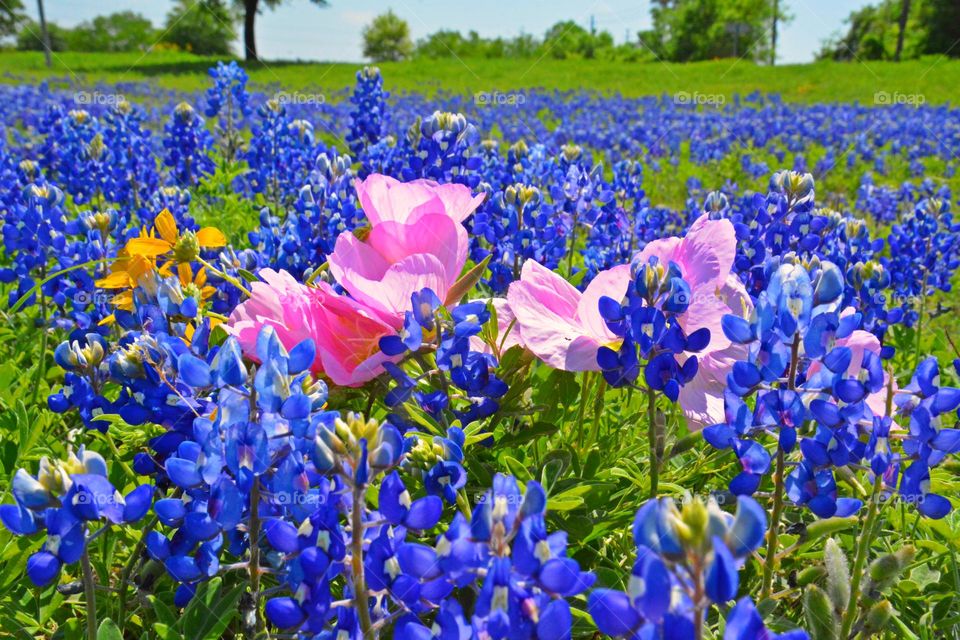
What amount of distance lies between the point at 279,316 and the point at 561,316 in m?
0.36

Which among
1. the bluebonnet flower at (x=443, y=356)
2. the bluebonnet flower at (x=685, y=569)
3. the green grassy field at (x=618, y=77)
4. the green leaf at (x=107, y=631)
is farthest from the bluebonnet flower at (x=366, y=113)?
the green grassy field at (x=618, y=77)

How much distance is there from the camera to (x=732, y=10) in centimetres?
4225

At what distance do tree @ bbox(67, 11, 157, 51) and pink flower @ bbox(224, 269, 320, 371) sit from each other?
56.5m

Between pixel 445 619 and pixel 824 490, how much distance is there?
489 mm

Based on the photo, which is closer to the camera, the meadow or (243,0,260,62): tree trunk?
the meadow

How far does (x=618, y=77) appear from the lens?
23766 mm

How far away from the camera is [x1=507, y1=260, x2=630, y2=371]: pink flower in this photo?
3.31 feet

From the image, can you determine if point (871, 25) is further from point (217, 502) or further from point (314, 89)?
point (217, 502)

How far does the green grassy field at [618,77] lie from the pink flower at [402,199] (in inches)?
656

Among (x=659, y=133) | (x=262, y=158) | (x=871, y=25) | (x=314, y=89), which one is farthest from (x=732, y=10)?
(x=262, y=158)

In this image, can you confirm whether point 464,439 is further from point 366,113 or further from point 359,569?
point 366,113

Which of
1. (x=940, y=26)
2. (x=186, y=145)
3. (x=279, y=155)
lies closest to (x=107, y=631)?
(x=279, y=155)

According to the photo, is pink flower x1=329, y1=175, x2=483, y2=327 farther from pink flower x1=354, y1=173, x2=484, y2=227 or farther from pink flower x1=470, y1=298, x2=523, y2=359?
pink flower x1=470, y1=298, x2=523, y2=359

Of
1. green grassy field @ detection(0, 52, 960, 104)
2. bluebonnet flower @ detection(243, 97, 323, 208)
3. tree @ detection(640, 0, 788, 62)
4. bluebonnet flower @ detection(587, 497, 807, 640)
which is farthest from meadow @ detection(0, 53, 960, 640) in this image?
tree @ detection(640, 0, 788, 62)
